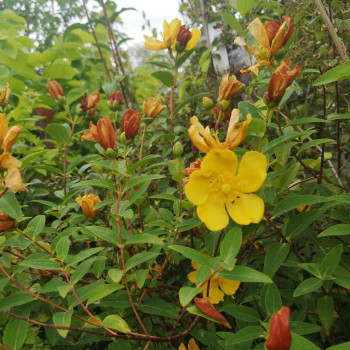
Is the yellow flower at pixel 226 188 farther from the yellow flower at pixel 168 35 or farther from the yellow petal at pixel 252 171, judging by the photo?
the yellow flower at pixel 168 35

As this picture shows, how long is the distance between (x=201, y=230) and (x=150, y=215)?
0.15 m


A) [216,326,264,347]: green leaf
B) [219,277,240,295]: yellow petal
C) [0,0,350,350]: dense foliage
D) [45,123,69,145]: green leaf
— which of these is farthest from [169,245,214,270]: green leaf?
[45,123,69,145]: green leaf

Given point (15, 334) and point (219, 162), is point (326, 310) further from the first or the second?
point (15, 334)

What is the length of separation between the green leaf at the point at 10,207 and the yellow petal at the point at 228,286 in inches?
16.7

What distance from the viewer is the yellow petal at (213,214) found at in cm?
59

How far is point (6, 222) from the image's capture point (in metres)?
0.67

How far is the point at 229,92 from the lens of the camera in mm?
806

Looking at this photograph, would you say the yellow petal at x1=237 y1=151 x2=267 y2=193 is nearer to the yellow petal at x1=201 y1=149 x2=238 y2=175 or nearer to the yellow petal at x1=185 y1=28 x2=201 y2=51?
the yellow petal at x1=201 y1=149 x2=238 y2=175

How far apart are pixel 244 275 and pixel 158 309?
24cm

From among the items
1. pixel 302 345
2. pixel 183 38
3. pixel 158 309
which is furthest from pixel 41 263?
pixel 183 38

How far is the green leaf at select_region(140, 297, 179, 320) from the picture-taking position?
71cm

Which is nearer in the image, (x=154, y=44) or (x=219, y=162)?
(x=219, y=162)

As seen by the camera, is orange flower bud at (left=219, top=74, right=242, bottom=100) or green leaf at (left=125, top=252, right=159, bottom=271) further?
orange flower bud at (left=219, top=74, right=242, bottom=100)

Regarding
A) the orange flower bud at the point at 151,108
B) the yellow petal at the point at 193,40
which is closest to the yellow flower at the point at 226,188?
the orange flower bud at the point at 151,108
